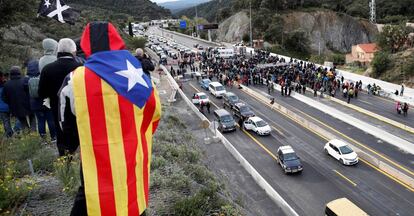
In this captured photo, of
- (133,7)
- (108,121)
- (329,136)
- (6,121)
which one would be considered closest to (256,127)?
(329,136)

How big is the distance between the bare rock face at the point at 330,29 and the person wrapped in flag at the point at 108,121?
96.1 m

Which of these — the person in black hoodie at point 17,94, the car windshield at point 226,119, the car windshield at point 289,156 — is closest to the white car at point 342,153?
the car windshield at point 289,156

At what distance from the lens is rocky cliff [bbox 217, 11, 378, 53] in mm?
97875

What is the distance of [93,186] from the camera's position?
3223 millimetres

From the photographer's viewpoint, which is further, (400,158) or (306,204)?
(400,158)

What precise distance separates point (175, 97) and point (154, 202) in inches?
1275

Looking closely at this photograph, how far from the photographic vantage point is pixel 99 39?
11.1 ft

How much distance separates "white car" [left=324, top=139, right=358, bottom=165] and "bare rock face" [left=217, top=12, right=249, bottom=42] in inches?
3031

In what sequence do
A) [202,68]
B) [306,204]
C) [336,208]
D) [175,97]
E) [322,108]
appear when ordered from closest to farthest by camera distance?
1. [336,208]
2. [306,204]
3. [322,108]
4. [175,97]
5. [202,68]

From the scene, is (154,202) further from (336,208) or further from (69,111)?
(336,208)

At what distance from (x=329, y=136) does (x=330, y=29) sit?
81.6 meters

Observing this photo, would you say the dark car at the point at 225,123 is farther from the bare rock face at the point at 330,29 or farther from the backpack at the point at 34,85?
the bare rock face at the point at 330,29

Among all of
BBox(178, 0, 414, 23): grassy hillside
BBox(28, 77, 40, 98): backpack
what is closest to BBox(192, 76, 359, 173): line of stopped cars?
BBox(28, 77, 40, 98): backpack

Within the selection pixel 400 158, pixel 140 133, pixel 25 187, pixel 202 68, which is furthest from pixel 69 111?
pixel 202 68
